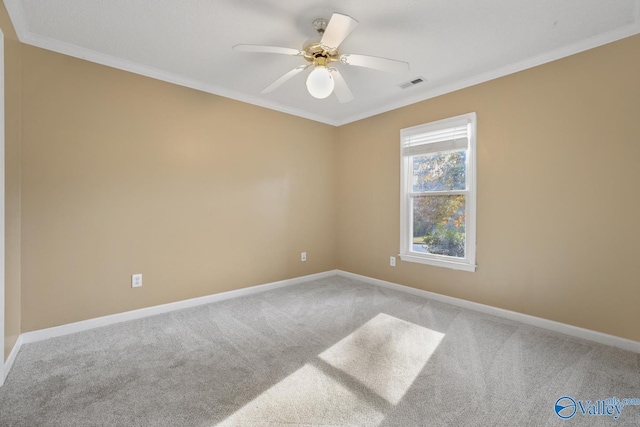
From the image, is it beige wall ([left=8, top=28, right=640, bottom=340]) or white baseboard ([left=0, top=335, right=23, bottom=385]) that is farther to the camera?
beige wall ([left=8, top=28, right=640, bottom=340])

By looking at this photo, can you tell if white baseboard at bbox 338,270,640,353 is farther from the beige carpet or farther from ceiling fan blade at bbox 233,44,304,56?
ceiling fan blade at bbox 233,44,304,56

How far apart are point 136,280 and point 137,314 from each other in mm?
334

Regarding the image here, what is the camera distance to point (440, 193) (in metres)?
3.44

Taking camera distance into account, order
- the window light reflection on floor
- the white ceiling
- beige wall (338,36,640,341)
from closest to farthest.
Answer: the window light reflection on floor, the white ceiling, beige wall (338,36,640,341)

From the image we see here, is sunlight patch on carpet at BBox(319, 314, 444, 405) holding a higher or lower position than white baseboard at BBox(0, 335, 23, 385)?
lower

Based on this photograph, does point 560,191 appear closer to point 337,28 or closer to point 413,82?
point 413,82

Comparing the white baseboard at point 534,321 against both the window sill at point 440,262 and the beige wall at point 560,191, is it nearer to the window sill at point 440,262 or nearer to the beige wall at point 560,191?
the beige wall at point 560,191

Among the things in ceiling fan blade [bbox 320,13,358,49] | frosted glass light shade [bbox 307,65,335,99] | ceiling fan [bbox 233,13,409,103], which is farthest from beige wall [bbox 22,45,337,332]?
ceiling fan blade [bbox 320,13,358,49]

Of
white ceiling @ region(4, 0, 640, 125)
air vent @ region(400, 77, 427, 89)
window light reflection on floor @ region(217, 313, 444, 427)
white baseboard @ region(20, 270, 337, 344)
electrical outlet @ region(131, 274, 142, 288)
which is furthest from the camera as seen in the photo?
→ air vent @ region(400, 77, 427, 89)

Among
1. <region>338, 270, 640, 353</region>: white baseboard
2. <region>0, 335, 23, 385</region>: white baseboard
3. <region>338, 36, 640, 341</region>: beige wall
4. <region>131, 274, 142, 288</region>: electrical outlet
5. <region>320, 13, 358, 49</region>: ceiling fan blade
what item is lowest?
<region>0, 335, 23, 385</region>: white baseboard

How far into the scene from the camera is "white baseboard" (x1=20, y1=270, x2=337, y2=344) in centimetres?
242

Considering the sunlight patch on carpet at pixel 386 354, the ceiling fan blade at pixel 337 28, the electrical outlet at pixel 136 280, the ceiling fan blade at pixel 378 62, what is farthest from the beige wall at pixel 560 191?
the electrical outlet at pixel 136 280

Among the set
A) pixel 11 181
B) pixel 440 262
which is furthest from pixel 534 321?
pixel 11 181

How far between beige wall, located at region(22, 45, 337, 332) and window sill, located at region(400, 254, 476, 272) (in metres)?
1.56
